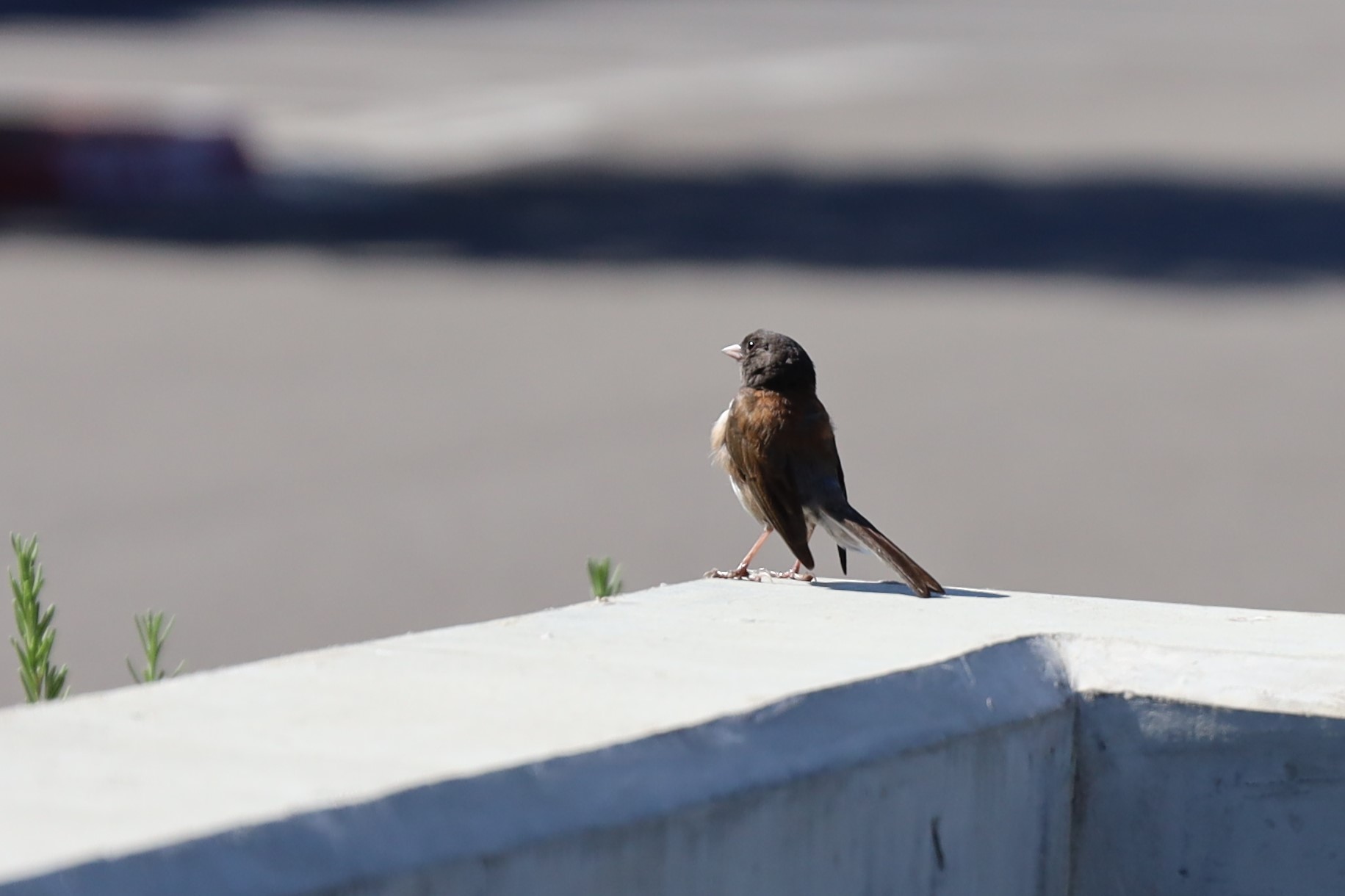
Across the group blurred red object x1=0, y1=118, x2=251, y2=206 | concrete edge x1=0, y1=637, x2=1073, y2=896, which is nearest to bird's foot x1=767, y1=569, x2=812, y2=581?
concrete edge x1=0, y1=637, x2=1073, y2=896

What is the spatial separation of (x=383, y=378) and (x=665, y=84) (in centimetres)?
1995

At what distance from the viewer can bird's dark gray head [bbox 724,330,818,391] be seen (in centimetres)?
454

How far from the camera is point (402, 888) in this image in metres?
2.11

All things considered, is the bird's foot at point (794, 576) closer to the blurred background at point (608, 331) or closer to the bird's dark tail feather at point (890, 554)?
the bird's dark tail feather at point (890, 554)

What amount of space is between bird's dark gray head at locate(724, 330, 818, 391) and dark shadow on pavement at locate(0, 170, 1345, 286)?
12.8 m

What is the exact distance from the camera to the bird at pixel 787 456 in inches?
175

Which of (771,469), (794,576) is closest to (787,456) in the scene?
(771,469)

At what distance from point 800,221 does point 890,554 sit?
16190mm

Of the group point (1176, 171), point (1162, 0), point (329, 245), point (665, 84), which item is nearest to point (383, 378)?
point (329, 245)

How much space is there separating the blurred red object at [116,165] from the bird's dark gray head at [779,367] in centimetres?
1740

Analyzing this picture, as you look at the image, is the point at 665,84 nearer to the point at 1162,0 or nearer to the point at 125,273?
the point at 125,273

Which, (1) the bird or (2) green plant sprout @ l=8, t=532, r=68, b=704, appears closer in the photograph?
(2) green plant sprout @ l=8, t=532, r=68, b=704

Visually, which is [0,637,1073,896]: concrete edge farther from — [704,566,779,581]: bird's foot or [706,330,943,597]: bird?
[706,330,943,597]: bird

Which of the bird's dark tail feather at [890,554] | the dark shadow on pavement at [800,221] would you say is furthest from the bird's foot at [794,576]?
the dark shadow on pavement at [800,221]
